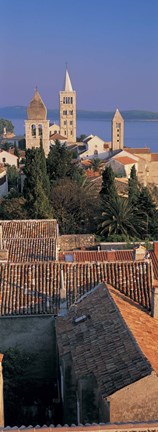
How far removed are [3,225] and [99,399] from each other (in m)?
14.4

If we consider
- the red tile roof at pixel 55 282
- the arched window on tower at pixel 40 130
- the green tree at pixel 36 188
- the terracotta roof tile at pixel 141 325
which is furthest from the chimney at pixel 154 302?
the arched window on tower at pixel 40 130

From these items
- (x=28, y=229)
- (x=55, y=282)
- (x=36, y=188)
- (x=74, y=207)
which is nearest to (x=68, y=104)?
(x=74, y=207)

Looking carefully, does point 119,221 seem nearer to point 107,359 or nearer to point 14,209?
point 14,209

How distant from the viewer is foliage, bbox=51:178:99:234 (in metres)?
33.7

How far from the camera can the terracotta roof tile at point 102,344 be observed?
28.6ft

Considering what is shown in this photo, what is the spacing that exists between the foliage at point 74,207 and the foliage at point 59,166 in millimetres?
3942

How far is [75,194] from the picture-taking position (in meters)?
35.3

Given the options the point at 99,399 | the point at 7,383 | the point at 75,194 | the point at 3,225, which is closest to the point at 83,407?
the point at 99,399

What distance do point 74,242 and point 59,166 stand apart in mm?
15892

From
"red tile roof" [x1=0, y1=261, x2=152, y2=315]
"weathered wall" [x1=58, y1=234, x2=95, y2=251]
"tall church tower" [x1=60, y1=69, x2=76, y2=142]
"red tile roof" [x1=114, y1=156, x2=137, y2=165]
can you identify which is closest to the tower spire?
"tall church tower" [x1=60, y1=69, x2=76, y2=142]

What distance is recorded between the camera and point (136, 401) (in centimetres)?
813

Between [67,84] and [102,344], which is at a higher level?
[67,84]

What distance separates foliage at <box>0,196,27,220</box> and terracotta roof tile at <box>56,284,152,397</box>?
18659 mm

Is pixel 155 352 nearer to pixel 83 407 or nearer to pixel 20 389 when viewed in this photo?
pixel 83 407
